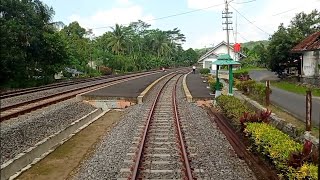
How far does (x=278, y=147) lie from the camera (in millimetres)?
8352

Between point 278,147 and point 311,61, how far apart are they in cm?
2549

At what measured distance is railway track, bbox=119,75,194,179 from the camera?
8752 mm

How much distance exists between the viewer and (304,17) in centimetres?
5147

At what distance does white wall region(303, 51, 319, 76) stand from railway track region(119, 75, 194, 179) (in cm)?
1906

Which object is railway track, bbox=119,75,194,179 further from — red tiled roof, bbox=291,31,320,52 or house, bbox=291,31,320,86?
red tiled roof, bbox=291,31,320,52

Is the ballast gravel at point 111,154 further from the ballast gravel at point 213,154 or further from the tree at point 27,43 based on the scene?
the tree at point 27,43

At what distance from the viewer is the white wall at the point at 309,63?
→ 102 ft

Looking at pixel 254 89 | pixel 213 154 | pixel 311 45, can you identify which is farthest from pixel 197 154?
pixel 311 45

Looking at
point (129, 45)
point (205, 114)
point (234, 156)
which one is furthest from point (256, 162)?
point (129, 45)

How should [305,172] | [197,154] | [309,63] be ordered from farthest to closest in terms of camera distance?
[309,63] → [197,154] → [305,172]

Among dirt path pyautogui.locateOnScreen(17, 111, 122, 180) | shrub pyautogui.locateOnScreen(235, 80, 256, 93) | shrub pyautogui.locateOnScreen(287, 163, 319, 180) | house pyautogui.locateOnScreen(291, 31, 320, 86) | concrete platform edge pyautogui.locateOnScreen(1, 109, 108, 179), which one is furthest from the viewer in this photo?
house pyautogui.locateOnScreen(291, 31, 320, 86)

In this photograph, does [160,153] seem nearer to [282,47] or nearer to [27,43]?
[27,43]

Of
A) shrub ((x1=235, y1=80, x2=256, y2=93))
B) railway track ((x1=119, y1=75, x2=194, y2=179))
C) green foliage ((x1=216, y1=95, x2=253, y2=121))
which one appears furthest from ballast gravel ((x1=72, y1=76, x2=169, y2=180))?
shrub ((x1=235, y1=80, x2=256, y2=93))

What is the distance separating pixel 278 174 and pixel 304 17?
158 ft
